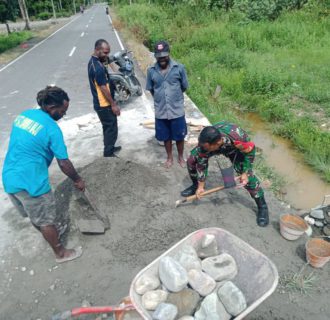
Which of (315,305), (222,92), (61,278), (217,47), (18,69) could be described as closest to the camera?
(315,305)

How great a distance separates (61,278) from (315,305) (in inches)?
102

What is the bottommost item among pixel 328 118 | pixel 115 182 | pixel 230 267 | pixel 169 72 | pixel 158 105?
pixel 328 118

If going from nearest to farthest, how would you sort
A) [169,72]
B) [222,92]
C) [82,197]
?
[82,197] < [169,72] < [222,92]

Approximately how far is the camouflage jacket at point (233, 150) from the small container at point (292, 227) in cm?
77

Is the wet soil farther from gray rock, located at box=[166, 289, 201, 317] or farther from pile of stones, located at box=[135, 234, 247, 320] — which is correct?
gray rock, located at box=[166, 289, 201, 317]

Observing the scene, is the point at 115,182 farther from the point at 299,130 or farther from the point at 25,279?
the point at 299,130

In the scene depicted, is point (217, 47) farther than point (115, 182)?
Yes

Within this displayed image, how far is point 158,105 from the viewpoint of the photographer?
4727 mm

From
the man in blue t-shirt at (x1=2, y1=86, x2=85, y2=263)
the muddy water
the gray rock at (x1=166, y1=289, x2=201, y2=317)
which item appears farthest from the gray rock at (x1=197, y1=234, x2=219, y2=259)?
the muddy water

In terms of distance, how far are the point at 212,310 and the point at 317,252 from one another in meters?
1.82

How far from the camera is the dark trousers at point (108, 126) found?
5.02m

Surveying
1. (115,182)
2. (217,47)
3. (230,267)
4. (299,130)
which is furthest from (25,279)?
(217,47)

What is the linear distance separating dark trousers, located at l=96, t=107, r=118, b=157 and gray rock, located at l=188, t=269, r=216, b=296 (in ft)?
10.8

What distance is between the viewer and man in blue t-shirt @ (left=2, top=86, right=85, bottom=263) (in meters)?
2.80
